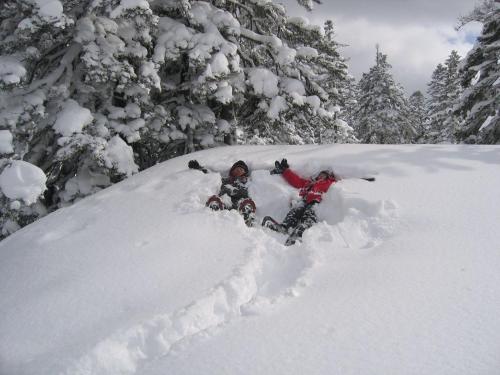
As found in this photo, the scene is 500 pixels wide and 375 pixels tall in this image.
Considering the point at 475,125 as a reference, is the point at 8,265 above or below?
below

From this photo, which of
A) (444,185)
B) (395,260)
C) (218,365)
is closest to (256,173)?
(444,185)

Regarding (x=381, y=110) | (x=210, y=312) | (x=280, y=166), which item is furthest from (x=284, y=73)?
(x=381, y=110)

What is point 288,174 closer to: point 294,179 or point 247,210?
point 294,179

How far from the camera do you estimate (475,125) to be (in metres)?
11.4

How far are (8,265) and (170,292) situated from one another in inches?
84.5

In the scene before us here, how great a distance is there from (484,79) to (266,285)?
11.1 meters

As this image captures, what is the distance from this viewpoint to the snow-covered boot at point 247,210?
17.5ft

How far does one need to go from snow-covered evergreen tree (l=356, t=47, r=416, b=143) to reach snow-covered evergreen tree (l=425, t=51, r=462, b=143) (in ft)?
6.57

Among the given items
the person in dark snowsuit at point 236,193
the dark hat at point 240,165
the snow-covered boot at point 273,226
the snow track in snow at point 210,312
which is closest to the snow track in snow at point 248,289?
the snow track in snow at point 210,312

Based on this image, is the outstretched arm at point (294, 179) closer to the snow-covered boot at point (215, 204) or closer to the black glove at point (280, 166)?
the black glove at point (280, 166)

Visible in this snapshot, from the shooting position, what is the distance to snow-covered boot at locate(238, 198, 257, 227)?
5.34 metres

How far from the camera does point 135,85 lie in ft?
23.3

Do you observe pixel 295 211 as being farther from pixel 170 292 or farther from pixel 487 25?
pixel 487 25

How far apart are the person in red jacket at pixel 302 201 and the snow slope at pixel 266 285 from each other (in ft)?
0.68
